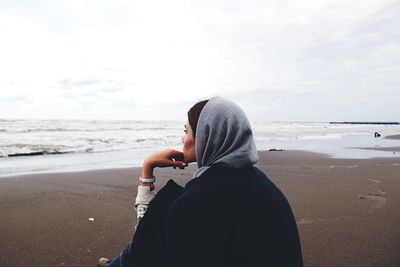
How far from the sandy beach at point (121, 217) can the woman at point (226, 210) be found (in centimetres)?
235

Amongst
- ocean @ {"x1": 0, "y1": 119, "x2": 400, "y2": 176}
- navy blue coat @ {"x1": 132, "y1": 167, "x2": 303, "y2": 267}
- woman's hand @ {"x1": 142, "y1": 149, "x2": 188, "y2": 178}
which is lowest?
ocean @ {"x1": 0, "y1": 119, "x2": 400, "y2": 176}

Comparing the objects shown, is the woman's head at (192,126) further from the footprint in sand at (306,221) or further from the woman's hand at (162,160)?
the footprint in sand at (306,221)

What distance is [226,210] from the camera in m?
1.36

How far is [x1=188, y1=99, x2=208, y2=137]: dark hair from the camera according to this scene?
1.70 m

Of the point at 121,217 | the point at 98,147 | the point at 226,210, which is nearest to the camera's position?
the point at 226,210

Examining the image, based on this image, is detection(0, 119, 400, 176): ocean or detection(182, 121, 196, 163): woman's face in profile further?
detection(0, 119, 400, 176): ocean

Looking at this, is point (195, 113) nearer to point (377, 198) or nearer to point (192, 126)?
point (192, 126)

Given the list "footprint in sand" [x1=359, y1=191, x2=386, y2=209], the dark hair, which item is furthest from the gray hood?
"footprint in sand" [x1=359, y1=191, x2=386, y2=209]

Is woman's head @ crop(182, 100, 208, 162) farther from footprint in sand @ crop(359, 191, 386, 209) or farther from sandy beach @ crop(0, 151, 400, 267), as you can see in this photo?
footprint in sand @ crop(359, 191, 386, 209)

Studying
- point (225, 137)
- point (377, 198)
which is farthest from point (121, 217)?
point (377, 198)

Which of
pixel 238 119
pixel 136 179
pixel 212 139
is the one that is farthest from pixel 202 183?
pixel 136 179

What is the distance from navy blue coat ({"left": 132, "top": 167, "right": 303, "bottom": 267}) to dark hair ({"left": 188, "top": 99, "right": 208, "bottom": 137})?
32 centimetres

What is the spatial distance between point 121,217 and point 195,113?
12.3 ft

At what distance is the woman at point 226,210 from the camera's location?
1.34 m
